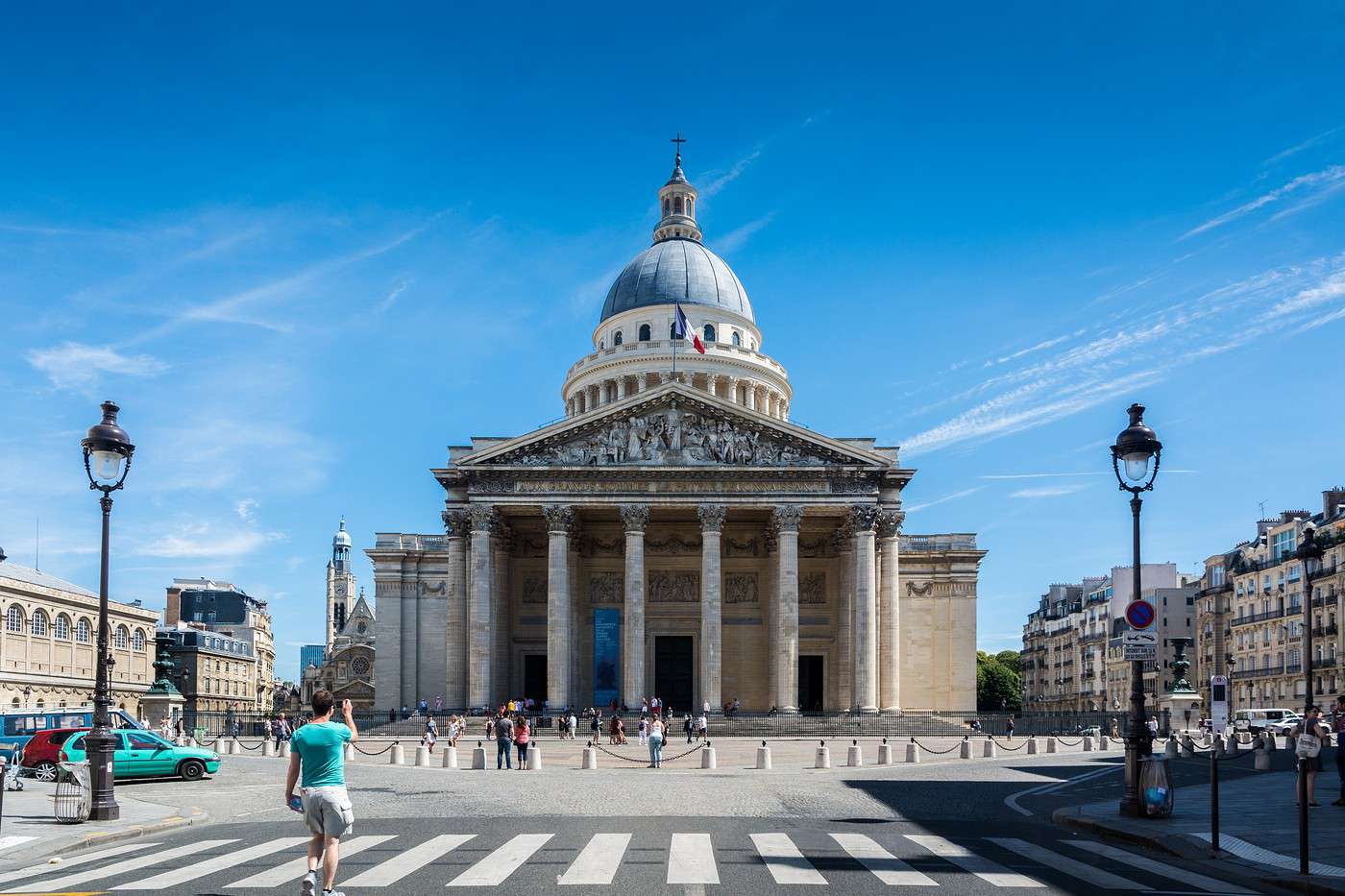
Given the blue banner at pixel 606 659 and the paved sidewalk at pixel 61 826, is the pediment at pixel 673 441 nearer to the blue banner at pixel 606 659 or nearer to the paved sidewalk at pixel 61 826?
the blue banner at pixel 606 659

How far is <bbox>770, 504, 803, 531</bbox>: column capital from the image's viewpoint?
6488cm

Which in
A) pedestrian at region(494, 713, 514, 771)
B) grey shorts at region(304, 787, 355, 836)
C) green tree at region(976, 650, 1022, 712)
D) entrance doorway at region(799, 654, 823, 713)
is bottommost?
green tree at region(976, 650, 1022, 712)

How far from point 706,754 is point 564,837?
19.8m

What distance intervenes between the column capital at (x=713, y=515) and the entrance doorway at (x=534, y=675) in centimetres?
1442

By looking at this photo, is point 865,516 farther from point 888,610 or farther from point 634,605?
point 634,605

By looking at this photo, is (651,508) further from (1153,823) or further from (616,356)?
(1153,823)

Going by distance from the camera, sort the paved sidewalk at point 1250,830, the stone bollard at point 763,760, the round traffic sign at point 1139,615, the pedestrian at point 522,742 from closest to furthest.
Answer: the paved sidewalk at point 1250,830 → the round traffic sign at point 1139,615 → the stone bollard at point 763,760 → the pedestrian at point 522,742

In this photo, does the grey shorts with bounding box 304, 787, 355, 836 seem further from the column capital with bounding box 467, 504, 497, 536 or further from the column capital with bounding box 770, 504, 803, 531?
the column capital with bounding box 770, 504, 803, 531

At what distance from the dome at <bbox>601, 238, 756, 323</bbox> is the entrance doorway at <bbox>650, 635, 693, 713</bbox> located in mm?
31268

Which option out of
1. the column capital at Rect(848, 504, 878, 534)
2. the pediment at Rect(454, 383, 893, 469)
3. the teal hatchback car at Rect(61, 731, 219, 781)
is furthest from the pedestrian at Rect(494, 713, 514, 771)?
the column capital at Rect(848, 504, 878, 534)

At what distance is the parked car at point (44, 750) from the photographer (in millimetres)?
33781

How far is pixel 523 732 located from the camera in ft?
124

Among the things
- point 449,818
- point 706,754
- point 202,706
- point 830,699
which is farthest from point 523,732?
point 202,706

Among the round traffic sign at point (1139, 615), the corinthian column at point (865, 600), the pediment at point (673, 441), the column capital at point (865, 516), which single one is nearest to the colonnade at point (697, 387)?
the pediment at point (673, 441)
